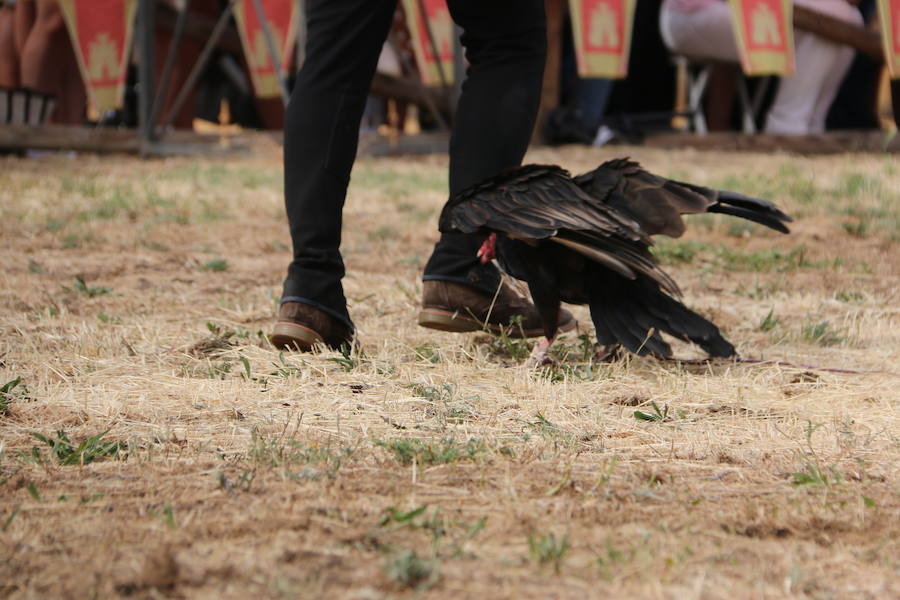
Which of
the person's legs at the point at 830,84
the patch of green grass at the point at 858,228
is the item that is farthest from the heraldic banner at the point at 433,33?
the patch of green grass at the point at 858,228

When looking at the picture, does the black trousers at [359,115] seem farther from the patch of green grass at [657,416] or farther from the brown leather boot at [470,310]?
the patch of green grass at [657,416]

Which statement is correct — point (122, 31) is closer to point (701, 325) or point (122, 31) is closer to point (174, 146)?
point (174, 146)

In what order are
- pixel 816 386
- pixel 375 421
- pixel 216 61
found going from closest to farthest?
pixel 375 421 < pixel 816 386 < pixel 216 61

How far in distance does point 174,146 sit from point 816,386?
7.14m

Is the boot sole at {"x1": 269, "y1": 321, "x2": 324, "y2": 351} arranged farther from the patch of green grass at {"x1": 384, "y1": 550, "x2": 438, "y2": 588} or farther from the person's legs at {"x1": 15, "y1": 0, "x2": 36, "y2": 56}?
the person's legs at {"x1": 15, "y1": 0, "x2": 36, "y2": 56}

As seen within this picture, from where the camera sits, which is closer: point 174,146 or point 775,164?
point 775,164

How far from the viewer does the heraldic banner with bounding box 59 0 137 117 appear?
8.58m

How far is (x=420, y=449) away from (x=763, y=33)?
699cm

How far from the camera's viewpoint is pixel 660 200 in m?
2.48

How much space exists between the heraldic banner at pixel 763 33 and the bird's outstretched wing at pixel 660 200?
231 inches

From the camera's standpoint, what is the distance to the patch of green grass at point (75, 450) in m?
1.79

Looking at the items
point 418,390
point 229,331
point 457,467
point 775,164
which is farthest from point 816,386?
point 775,164

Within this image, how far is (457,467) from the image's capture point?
1.76 metres

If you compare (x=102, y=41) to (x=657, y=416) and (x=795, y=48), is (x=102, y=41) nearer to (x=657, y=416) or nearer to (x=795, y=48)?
(x=795, y=48)
